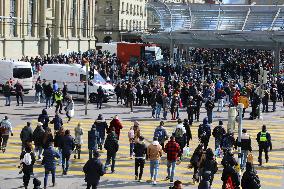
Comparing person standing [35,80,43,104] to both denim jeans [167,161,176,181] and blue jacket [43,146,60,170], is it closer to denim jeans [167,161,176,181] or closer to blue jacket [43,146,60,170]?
denim jeans [167,161,176,181]

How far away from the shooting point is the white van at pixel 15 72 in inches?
1603

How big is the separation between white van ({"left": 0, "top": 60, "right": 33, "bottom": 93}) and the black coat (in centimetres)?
2553

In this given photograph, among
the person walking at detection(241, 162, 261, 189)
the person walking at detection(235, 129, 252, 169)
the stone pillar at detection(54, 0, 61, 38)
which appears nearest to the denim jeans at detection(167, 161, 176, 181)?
the person walking at detection(235, 129, 252, 169)

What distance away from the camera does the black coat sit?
1600 centimetres

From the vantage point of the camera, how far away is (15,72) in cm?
4075

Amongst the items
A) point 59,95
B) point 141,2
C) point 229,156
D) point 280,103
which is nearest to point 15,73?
point 59,95

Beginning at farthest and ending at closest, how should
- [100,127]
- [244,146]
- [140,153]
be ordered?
[100,127] → [244,146] → [140,153]

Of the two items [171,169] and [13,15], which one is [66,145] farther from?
[13,15]

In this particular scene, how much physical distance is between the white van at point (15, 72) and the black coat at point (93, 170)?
1005 inches

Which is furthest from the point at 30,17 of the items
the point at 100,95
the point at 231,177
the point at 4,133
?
the point at 231,177

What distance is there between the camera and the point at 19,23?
220 feet

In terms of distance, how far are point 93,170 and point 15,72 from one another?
26.0 metres

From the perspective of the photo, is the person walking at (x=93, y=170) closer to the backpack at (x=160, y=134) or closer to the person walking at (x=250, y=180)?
the person walking at (x=250, y=180)

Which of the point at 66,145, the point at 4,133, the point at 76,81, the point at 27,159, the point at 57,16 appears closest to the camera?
the point at 27,159
